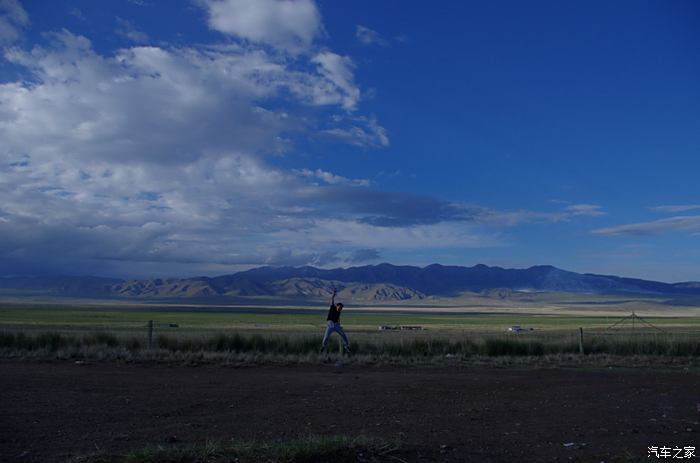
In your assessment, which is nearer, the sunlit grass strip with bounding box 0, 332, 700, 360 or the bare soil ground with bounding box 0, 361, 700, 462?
the bare soil ground with bounding box 0, 361, 700, 462

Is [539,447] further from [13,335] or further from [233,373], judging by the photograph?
[13,335]

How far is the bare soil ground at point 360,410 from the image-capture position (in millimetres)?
7668

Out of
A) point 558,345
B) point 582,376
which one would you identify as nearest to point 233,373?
point 582,376

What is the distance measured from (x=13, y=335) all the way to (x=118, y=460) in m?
17.1

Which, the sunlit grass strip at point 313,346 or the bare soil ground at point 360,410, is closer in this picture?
the bare soil ground at point 360,410

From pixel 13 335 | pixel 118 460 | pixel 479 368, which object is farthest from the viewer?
pixel 13 335

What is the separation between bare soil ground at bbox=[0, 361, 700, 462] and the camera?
7.67 meters

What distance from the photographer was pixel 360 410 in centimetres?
1002

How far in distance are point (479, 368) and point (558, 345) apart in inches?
297

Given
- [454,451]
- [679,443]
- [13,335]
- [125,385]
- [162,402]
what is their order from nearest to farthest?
[454,451] → [679,443] → [162,402] → [125,385] → [13,335]

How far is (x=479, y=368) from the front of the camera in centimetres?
1738

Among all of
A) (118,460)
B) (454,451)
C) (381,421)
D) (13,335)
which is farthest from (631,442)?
(13,335)

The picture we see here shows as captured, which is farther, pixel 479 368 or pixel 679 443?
pixel 479 368

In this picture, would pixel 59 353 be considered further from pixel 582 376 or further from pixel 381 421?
pixel 582 376
